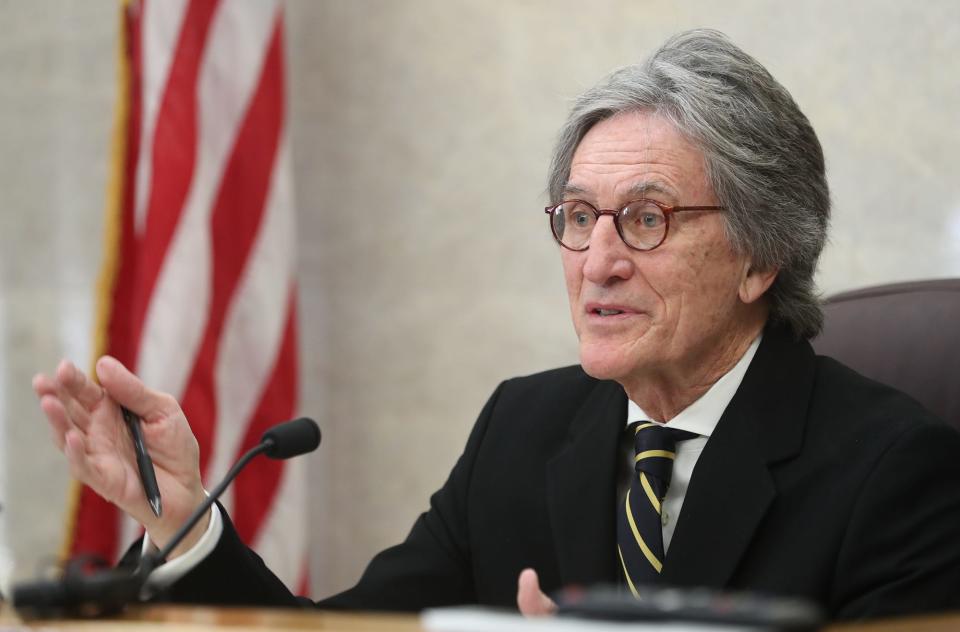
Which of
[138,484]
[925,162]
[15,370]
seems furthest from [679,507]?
[15,370]

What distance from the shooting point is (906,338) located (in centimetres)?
216

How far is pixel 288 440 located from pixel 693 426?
72cm

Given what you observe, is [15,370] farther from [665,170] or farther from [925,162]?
[925,162]

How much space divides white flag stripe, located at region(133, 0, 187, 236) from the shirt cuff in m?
1.41

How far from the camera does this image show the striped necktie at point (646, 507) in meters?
1.96

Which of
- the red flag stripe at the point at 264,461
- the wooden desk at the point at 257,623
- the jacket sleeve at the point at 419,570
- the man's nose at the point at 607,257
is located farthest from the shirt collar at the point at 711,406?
the red flag stripe at the point at 264,461

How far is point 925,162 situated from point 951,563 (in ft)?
4.21

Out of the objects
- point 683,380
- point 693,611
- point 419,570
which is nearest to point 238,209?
point 419,570

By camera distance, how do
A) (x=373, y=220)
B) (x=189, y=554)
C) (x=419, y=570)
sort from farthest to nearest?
(x=373, y=220) → (x=419, y=570) → (x=189, y=554)

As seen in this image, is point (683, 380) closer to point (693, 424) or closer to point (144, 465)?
point (693, 424)

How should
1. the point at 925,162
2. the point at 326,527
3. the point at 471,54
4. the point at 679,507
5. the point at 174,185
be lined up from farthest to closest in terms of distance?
the point at 326,527
the point at 471,54
the point at 174,185
the point at 925,162
the point at 679,507

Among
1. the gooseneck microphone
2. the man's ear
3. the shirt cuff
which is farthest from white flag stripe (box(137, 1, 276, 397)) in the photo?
the gooseneck microphone

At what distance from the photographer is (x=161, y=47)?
10.2 ft

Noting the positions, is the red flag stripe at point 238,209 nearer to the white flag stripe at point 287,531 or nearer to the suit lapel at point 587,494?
the white flag stripe at point 287,531
